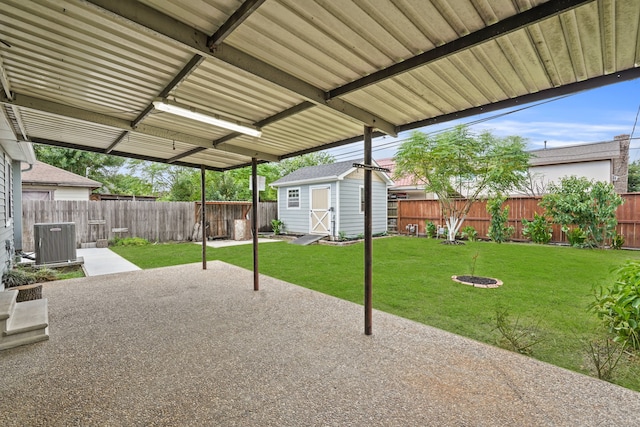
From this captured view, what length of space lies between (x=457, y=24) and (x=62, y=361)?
4.01 m

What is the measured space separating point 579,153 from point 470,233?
33.5 ft

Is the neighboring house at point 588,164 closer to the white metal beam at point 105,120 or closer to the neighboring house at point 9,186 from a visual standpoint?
the white metal beam at point 105,120

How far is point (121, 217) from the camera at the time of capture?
439 inches

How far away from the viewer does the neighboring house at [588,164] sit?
45.2 feet

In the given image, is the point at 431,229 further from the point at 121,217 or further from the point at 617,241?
the point at 121,217

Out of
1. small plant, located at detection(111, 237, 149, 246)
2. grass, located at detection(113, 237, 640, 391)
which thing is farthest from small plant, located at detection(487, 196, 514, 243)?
small plant, located at detection(111, 237, 149, 246)

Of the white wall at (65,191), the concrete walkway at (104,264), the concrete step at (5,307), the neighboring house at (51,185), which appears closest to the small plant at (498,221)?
the concrete walkway at (104,264)

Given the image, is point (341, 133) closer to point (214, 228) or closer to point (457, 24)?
point (457, 24)

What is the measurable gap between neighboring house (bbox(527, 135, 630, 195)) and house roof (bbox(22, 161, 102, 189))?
Answer: 1925 centimetres

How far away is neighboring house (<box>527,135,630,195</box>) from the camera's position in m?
13.8

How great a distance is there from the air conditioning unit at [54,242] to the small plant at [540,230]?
1362cm

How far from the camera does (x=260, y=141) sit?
443 centimetres

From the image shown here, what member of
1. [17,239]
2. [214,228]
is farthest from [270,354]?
[214,228]

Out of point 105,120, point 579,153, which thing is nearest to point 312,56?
point 105,120
